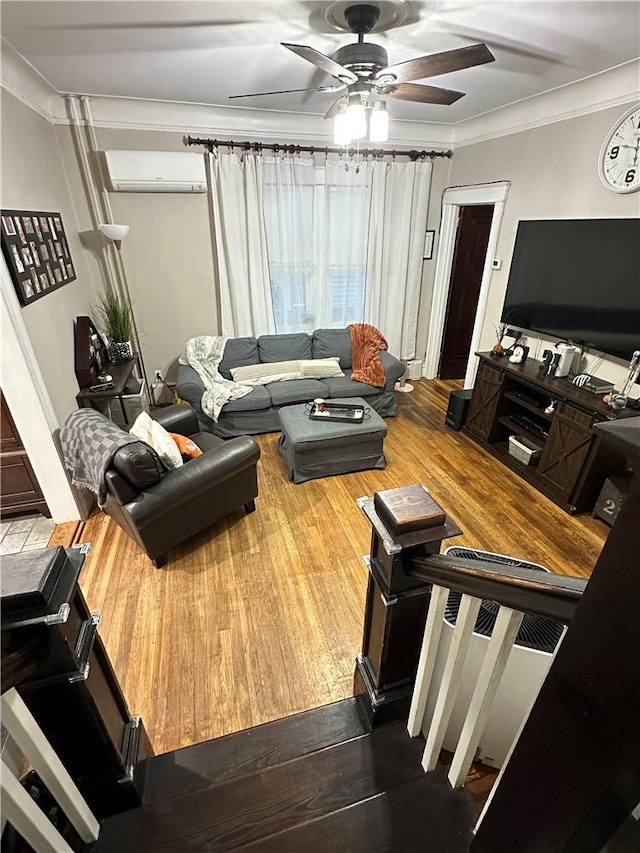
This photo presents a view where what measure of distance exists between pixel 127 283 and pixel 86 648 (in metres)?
3.81

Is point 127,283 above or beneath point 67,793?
above

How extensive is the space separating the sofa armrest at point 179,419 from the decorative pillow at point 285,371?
2.94 ft

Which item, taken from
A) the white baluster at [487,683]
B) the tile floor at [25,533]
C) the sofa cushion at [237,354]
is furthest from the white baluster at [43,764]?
the sofa cushion at [237,354]

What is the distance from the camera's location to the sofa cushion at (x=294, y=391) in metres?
3.74

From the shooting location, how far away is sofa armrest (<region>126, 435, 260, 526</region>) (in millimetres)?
2166

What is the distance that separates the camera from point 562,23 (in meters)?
2.00

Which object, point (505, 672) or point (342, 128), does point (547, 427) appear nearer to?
point (505, 672)

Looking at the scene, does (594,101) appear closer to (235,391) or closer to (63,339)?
→ (235,391)

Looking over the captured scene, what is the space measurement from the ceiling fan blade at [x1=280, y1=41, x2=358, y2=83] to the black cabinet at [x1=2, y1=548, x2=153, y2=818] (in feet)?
6.77

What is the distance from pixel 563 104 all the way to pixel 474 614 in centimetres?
381

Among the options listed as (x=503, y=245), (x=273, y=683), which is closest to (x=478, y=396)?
(x=503, y=245)

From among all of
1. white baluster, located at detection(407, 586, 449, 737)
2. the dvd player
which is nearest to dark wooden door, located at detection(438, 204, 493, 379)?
the dvd player

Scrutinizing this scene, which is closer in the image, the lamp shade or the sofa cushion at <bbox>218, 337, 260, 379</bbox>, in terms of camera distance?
the lamp shade

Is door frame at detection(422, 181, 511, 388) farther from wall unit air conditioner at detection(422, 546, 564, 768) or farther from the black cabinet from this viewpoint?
the black cabinet
